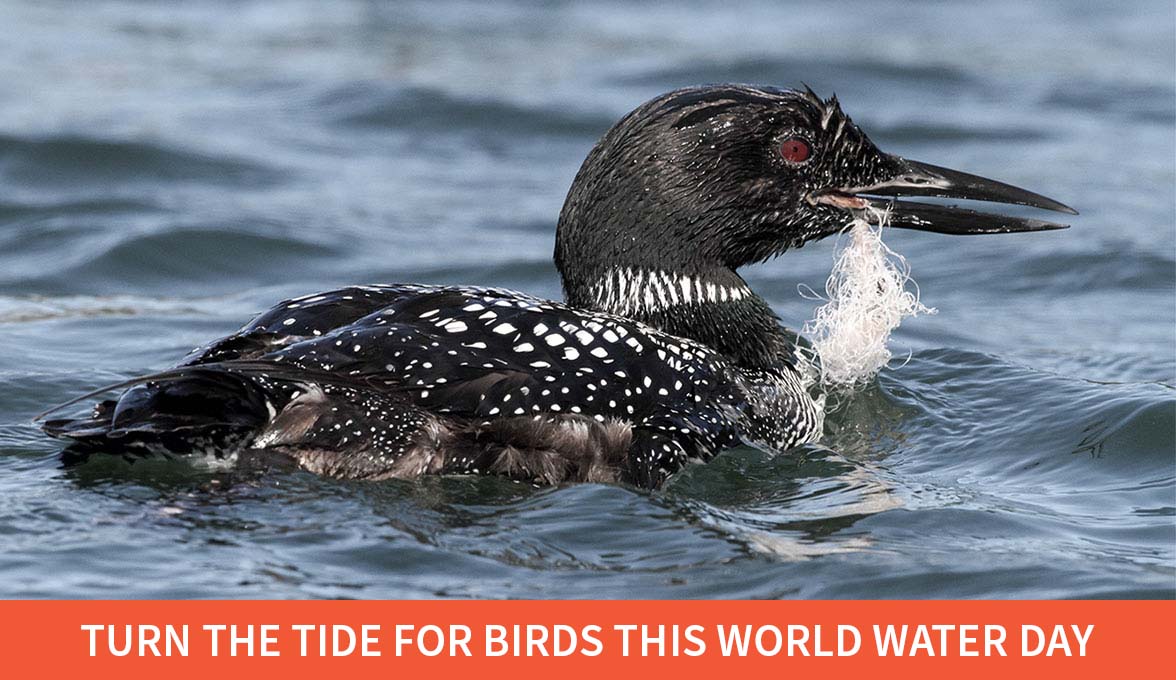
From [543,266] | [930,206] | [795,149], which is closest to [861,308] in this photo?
[930,206]

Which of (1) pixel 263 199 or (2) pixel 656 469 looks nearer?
(2) pixel 656 469

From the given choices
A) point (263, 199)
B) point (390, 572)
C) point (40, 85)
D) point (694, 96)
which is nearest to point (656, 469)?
point (390, 572)

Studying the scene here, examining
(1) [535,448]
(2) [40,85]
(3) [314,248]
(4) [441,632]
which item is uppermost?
(2) [40,85]

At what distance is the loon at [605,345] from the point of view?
203 inches

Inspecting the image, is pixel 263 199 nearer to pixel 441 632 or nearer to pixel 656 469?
pixel 656 469

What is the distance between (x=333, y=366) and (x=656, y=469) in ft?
3.37

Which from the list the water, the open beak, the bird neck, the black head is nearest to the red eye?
the black head

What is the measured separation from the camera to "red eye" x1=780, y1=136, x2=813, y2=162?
6074 mm

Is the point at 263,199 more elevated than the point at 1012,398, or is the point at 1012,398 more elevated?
the point at 263,199

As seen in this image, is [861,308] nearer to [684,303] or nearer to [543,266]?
[684,303]

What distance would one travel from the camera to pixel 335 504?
515cm

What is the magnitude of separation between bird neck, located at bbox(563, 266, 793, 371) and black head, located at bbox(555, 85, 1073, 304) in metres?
0.02

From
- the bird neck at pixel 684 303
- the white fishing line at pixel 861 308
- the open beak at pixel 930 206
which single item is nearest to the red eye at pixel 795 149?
the open beak at pixel 930 206

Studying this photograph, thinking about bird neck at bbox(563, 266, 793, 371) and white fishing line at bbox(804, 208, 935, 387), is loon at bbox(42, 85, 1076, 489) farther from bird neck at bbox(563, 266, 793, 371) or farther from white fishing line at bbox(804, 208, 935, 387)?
white fishing line at bbox(804, 208, 935, 387)
